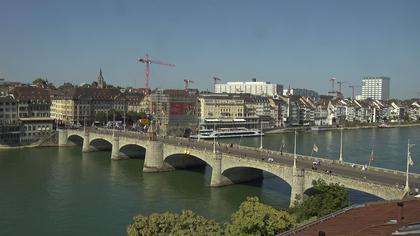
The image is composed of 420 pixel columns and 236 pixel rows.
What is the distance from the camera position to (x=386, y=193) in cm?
3481

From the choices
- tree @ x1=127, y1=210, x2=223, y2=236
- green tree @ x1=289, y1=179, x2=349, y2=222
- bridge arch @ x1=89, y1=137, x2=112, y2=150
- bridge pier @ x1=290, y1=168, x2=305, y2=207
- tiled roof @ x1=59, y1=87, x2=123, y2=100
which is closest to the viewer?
tree @ x1=127, y1=210, x2=223, y2=236

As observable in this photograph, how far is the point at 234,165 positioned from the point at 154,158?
50.6 feet

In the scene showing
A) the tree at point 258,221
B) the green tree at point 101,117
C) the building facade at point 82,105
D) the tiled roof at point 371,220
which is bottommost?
the tree at point 258,221

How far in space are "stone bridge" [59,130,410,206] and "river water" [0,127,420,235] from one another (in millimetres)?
1394

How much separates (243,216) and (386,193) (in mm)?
14780

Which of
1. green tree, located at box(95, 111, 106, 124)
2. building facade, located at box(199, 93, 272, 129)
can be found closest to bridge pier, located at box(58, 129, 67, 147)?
green tree, located at box(95, 111, 106, 124)

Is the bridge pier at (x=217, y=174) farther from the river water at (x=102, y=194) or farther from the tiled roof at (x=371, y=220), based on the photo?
the tiled roof at (x=371, y=220)

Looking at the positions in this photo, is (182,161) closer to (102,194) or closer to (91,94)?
(102,194)

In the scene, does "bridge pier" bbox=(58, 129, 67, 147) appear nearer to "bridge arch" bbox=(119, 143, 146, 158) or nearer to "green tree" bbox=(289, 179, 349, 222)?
"bridge arch" bbox=(119, 143, 146, 158)

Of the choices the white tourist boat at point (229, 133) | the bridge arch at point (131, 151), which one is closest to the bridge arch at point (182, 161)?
the bridge arch at point (131, 151)

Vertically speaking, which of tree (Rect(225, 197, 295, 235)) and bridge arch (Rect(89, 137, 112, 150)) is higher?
tree (Rect(225, 197, 295, 235))

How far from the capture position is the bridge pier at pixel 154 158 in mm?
62625

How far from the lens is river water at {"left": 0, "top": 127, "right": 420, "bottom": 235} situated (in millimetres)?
39781

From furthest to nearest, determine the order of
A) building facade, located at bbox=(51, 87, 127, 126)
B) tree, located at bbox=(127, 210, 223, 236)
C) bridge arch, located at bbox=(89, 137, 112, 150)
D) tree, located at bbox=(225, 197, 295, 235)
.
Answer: building facade, located at bbox=(51, 87, 127, 126)
bridge arch, located at bbox=(89, 137, 112, 150)
tree, located at bbox=(127, 210, 223, 236)
tree, located at bbox=(225, 197, 295, 235)
